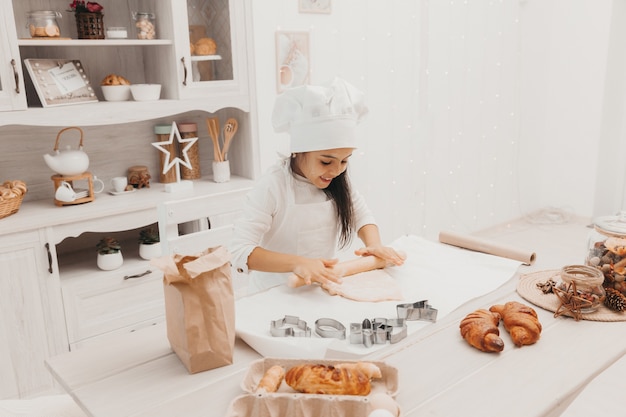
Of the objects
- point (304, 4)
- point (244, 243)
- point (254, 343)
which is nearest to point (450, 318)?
point (254, 343)

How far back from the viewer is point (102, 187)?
2.61 m

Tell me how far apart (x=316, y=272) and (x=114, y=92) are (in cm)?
154

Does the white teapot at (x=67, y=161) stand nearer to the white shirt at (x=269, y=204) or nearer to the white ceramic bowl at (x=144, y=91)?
the white ceramic bowl at (x=144, y=91)

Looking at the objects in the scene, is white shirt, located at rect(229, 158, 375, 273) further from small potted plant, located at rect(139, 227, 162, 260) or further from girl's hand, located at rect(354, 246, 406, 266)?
small potted plant, located at rect(139, 227, 162, 260)

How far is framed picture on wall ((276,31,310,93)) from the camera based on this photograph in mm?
3012

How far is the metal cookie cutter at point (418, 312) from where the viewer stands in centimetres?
127

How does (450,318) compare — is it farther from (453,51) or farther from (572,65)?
(572,65)

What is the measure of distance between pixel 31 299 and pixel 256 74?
154cm

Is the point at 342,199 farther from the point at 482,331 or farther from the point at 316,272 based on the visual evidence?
the point at 482,331

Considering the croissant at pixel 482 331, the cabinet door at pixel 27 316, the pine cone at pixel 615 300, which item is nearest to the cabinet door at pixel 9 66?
the cabinet door at pixel 27 316

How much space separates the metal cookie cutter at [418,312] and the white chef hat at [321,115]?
1.68 feet

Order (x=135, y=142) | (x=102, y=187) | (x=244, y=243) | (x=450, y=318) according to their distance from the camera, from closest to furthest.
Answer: (x=450, y=318), (x=244, y=243), (x=102, y=187), (x=135, y=142)

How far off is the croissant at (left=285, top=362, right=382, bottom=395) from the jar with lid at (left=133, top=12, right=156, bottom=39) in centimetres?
196

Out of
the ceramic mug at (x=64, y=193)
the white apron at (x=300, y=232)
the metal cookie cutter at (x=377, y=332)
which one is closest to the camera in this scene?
the metal cookie cutter at (x=377, y=332)
